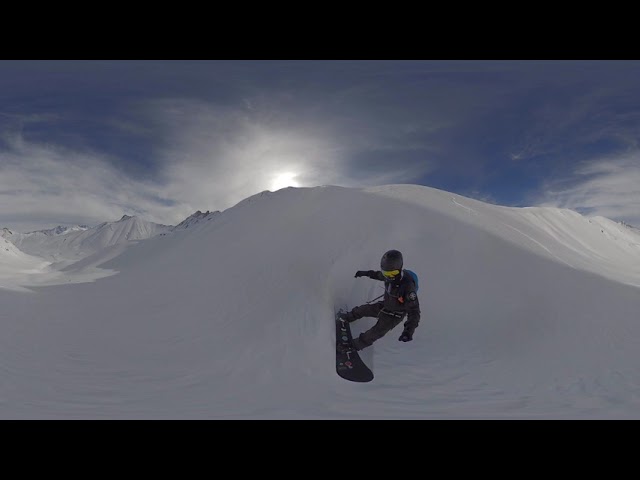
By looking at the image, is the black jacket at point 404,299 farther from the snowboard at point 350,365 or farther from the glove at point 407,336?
the snowboard at point 350,365

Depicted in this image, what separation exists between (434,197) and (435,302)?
787cm

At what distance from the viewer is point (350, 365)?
7105mm

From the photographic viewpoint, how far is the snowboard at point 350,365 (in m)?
6.80

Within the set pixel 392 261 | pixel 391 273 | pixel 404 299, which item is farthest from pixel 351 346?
pixel 392 261

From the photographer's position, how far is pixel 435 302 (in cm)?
934

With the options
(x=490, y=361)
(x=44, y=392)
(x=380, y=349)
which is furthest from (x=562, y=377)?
(x=44, y=392)

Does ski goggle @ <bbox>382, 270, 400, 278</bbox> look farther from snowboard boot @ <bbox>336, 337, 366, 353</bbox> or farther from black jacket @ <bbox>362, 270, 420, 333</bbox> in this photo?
snowboard boot @ <bbox>336, 337, 366, 353</bbox>

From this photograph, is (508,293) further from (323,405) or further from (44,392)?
(44,392)

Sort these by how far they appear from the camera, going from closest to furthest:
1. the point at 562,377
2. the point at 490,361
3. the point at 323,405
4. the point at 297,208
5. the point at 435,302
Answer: the point at 323,405
the point at 562,377
the point at 490,361
the point at 435,302
the point at 297,208

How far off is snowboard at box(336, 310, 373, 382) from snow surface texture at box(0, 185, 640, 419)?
0.71 ft

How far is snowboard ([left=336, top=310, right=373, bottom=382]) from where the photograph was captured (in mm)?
6802

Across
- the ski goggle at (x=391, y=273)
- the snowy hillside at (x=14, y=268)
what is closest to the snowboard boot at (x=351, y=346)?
the ski goggle at (x=391, y=273)

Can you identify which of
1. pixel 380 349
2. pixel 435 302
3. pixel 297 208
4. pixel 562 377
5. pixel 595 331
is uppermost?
pixel 297 208

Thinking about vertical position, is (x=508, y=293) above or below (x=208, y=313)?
above
